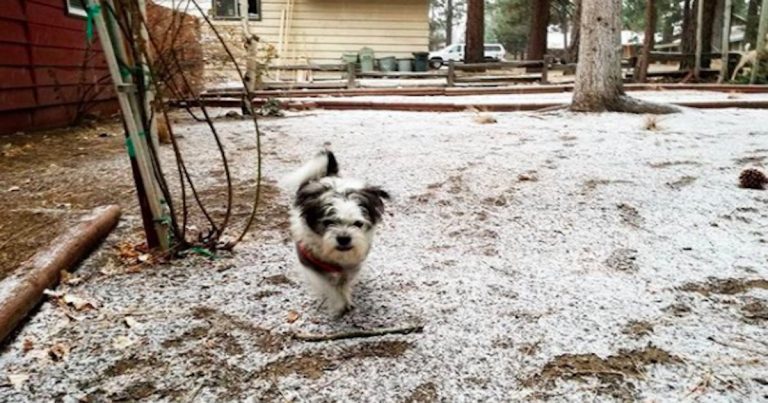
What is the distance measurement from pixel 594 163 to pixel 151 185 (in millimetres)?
4051

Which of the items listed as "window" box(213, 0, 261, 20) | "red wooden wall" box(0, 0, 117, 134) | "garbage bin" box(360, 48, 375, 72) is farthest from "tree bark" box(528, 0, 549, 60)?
"red wooden wall" box(0, 0, 117, 134)

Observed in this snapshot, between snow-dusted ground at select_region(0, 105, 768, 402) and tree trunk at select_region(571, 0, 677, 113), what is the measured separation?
3813mm

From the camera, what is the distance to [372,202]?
2379 millimetres

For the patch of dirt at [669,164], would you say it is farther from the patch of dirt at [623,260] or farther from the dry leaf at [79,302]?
the dry leaf at [79,302]

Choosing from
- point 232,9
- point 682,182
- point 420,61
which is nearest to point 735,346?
point 682,182

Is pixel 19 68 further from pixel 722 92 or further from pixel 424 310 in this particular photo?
pixel 722 92

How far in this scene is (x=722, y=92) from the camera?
40.5 ft

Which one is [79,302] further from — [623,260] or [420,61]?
[420,61]

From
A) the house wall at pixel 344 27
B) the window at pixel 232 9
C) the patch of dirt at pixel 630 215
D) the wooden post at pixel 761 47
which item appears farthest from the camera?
the house wall at pixel 344 27

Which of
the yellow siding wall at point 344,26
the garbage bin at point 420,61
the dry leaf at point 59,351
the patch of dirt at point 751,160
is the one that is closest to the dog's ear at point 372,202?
the dry leaf at point 59,351

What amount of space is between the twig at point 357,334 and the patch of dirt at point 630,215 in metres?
1.99

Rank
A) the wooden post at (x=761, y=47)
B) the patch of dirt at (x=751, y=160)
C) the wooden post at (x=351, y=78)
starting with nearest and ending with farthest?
1. the patch of dirt at (x=751, y=160)
2. the wooden post at (x=761, y=47)
3. the wooden post at (x=351, y=78)

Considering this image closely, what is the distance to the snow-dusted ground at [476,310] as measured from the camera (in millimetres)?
1904

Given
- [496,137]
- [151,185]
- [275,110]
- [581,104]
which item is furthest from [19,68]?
[581,104]
